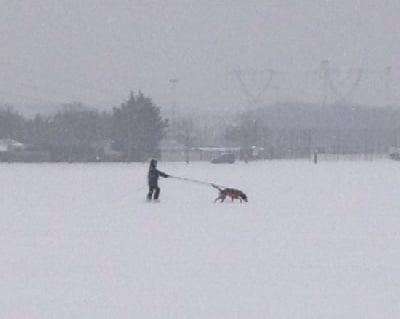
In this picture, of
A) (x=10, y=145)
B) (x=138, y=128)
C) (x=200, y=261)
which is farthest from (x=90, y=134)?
(x=200, y=261)

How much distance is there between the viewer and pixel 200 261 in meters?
12.5

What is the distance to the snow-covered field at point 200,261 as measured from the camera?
364 inches

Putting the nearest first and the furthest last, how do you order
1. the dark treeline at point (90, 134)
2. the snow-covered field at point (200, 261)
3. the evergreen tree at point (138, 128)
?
the snow-covered field at point (200, 261) → the dark treeline at point (90, 134) → the evergreen tree at point (138, 128)

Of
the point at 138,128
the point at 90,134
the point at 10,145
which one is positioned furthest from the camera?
the point at 90,134

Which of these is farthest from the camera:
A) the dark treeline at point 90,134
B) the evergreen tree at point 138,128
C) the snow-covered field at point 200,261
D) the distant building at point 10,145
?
the distant building at point 10,145

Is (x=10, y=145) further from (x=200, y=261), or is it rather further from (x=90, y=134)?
(x=200, y=261)

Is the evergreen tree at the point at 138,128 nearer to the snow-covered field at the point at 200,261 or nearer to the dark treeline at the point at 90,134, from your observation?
the dark treeline at the point at 90,134

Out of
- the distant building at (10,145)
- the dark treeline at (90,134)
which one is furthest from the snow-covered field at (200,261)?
the distant building at (10,145)

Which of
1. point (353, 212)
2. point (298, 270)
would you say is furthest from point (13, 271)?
point (353, 212)

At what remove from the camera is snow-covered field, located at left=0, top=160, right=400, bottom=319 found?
926 cm

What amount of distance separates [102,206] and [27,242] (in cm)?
927

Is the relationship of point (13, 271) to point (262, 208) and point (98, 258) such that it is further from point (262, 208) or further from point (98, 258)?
point (262, 208)

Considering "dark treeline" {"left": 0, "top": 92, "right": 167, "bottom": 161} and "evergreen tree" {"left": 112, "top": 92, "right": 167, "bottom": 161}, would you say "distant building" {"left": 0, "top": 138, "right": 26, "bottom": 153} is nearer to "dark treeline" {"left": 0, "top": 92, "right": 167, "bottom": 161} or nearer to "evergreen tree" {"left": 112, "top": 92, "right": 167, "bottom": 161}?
"dark treeline" {"left": 0, "top": 92, "right": 167, "bottom": 161}

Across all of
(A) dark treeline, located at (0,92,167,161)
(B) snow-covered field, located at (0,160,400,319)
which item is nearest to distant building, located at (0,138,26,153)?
(A) dark treeline, located at (0,92,167,161)
